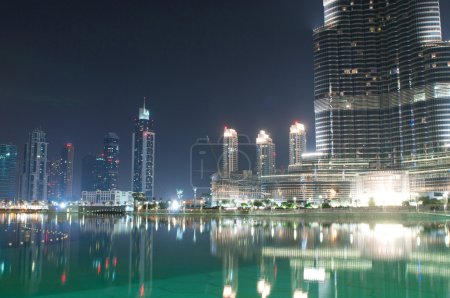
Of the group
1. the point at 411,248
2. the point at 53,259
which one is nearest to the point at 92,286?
the point at 53,259

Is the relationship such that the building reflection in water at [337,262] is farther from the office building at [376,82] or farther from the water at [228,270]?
the office building at [376,82]

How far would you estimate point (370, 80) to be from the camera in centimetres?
17850

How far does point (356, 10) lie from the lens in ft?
600

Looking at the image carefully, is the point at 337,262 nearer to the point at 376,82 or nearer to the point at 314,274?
the point at 314,274

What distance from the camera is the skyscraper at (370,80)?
162375mm

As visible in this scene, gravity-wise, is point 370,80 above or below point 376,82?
above

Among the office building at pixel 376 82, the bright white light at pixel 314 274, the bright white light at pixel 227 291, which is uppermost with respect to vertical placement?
the office building at pixel 376 82

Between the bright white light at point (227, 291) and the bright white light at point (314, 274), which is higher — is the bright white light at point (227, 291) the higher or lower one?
the lower one

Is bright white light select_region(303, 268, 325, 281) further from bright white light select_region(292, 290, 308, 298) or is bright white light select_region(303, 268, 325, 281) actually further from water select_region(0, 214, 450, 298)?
bright white light select_region(292, 290, 308, 298)

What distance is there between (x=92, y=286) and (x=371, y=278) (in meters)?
14.1

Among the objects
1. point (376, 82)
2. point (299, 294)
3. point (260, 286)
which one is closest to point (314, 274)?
point (260, 286)

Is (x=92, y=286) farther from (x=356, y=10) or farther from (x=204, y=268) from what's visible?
(x=356, y=10)

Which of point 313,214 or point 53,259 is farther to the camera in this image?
point 313,214

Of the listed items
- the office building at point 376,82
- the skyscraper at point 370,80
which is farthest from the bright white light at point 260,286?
the skyscraper at point 370,80
